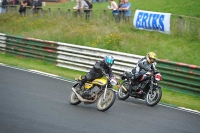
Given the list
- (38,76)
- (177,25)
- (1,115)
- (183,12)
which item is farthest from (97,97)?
(183,12)

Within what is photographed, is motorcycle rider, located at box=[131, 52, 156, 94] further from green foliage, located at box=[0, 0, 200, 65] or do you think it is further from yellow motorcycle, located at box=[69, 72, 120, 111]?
green foliage, located at box=[0, 0, 200, 65]

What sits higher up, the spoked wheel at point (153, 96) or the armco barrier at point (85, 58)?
the armco barrier at point (85, 58)

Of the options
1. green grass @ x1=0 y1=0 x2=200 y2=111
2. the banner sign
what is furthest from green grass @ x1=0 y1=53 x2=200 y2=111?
the banner sign

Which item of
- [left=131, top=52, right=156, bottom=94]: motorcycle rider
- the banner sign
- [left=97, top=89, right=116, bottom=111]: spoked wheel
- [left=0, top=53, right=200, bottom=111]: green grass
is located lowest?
[left=0, top=53, right=200, bottom=111]: green grass

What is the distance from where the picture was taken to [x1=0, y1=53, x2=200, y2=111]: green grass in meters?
16.5

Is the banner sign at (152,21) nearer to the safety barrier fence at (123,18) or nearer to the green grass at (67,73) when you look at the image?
the safety barrier fence at (123,18)

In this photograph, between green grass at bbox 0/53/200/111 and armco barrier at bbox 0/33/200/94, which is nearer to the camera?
green grass at bbox 0/53/200/111

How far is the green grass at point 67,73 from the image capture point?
54.1 ft

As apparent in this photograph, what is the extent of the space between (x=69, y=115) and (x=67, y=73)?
8414 mm

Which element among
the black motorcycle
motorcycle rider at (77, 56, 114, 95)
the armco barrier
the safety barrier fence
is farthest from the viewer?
the safety barrier fence

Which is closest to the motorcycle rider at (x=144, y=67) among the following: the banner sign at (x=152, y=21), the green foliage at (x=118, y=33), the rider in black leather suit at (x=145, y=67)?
the rider in black leather suit at (x=145, y=67)

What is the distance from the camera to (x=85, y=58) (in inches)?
837

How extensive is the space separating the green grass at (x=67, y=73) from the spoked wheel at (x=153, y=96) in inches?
38.3

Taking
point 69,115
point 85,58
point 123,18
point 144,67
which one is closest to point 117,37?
point 123,18
